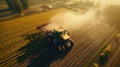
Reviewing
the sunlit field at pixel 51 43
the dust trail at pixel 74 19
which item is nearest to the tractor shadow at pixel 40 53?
the sunlit field at pixel 51 43

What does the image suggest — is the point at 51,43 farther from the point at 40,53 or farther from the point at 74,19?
the point at 74,19

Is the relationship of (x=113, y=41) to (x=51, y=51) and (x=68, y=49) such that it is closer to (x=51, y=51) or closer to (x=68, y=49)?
(x=68, y=49)

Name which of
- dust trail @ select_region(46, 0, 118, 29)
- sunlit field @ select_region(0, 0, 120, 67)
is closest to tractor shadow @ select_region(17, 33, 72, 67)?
sunlit field @ select_region(0, 0, 120, 67)

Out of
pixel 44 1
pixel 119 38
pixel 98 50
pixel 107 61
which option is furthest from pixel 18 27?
pixel 44 1

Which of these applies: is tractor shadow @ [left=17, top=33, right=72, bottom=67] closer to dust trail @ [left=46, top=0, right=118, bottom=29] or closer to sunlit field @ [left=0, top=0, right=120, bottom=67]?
sunlit field @ [left=0, top=0, right=120, bottom=67]

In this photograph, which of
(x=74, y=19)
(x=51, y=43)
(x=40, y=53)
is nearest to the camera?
(x=40, y=53)

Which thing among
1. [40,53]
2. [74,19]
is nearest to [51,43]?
[40,53]

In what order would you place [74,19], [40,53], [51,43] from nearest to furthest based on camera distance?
[40,53], [51,43], [74,19]

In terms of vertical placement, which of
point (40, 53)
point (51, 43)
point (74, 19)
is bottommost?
point (74, 19)

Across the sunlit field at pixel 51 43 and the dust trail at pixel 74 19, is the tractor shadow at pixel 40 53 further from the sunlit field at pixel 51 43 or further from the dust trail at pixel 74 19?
the dust trail at pixel 74 19

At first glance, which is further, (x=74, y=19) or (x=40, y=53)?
(x=74, y=19)
